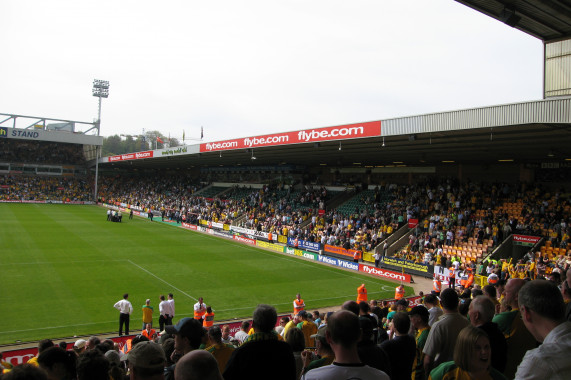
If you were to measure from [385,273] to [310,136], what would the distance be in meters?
9.05

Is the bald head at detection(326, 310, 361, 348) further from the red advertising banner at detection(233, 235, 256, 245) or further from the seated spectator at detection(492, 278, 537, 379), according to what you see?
the red advertising banner at detection(233, 235, 256, 245)

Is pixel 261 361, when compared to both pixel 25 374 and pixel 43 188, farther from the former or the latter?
pixel 43 188

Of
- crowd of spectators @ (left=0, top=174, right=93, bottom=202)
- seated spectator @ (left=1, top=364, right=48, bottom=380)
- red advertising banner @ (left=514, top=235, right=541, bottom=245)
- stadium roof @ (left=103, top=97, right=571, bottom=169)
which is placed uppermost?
stadium roof @ (left=103, top=97, right=571, bottom=169)

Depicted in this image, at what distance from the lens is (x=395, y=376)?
14.4 ft

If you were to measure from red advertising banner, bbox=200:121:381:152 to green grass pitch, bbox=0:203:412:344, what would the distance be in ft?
24.8

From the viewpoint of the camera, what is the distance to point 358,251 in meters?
26.7

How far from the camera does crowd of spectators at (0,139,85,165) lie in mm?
68688

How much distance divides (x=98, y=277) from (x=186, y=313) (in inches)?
266

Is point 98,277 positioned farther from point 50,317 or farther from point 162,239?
point 162,239

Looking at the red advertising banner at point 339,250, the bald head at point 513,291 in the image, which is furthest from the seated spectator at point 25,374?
the red advertising banner at point 339,250

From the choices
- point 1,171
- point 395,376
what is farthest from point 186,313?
point 1,171

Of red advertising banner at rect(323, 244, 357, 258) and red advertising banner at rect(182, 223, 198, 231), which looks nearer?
red advertising banner at rect(323, 244, 357, 258)

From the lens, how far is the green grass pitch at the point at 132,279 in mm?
14125

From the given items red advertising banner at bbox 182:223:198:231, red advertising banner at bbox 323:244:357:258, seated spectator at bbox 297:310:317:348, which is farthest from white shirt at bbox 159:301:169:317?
red advertising banner at bbox 182:223:198:231
